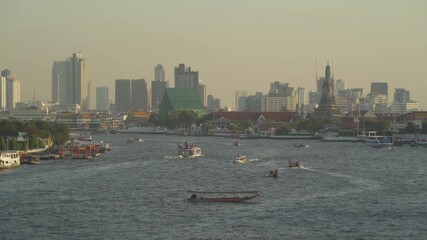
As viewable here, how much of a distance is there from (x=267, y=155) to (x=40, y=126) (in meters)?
18.7

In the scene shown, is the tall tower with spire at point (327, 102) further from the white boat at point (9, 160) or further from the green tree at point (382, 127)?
the white boat at point (9, 160)

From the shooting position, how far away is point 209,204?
2573 centimetres

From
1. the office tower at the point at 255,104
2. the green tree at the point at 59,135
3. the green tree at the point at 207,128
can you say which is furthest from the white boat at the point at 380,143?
the office tower at the point at 255,104

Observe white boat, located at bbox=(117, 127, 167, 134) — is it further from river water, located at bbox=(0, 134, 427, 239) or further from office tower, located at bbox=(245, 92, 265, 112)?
river water, located at bbox=(0, 134, 427, 239)

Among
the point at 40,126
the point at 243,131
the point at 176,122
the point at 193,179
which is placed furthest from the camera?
the point at 176,122

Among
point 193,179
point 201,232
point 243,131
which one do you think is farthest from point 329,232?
point 243,131

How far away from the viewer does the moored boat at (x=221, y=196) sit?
26281mm

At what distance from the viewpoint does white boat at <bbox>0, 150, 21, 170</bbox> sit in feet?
126

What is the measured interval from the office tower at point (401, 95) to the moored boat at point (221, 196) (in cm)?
15831

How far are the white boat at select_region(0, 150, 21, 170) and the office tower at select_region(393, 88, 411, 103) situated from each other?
148412 millimetres

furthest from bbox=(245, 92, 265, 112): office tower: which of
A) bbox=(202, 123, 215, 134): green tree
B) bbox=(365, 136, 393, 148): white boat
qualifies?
bbox=(365, 136, 393, 148): white boat

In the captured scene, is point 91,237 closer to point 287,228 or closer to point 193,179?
point 287,228

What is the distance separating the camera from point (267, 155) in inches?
2047

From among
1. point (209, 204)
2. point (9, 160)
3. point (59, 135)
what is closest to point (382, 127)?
point (59, 135)
